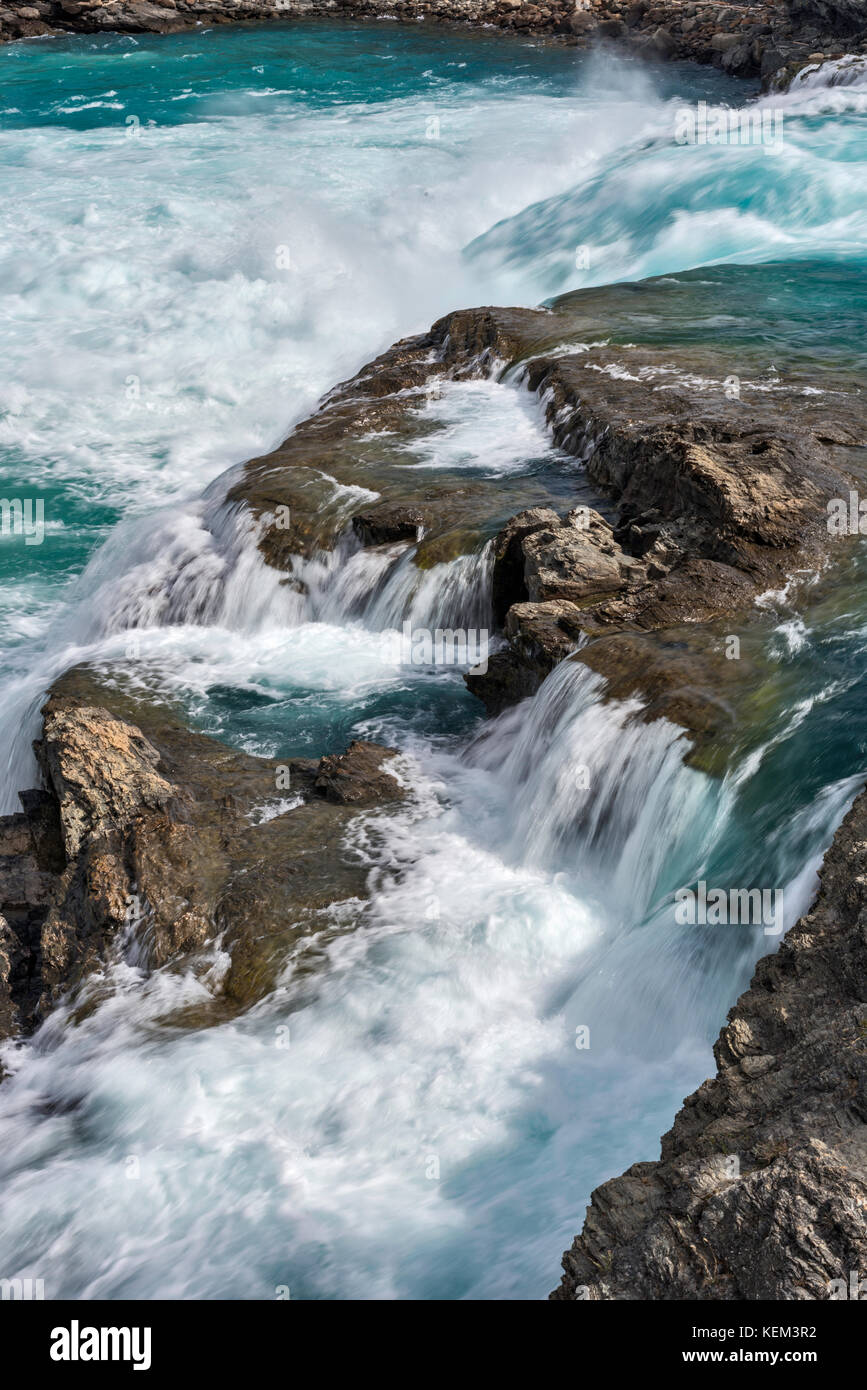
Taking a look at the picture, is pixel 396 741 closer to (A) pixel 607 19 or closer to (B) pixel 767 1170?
(B) pixel 767 1170

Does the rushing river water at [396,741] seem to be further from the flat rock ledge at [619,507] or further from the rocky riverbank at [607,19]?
the rocky riverbank at [607,19]

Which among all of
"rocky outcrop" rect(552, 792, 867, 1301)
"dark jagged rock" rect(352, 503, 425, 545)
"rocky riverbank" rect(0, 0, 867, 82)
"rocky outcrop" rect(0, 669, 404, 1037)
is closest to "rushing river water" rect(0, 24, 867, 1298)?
"rocky outcrop" rect(0, 669, 404, 1037)

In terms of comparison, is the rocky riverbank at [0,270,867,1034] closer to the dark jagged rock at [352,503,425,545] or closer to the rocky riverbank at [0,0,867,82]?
the dark jagged rock at [352,503,425,545]

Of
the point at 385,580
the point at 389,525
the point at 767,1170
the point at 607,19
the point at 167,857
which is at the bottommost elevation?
the point at 167,857

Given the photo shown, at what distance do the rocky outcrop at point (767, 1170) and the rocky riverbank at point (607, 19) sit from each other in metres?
31.9

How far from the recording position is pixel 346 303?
23.8 meters

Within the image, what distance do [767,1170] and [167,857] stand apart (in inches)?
206

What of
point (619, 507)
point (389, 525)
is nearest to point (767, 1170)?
point (619, 507)

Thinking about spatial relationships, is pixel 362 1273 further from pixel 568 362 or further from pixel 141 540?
A: pixel 568 362

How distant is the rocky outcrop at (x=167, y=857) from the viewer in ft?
27.5

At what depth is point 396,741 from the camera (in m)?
10.8

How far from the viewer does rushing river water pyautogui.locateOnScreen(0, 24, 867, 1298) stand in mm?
6750

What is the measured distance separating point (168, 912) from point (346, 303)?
1761 cm

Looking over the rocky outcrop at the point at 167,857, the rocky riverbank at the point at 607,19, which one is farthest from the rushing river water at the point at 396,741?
the rocky riverbank at the point at 607,19
